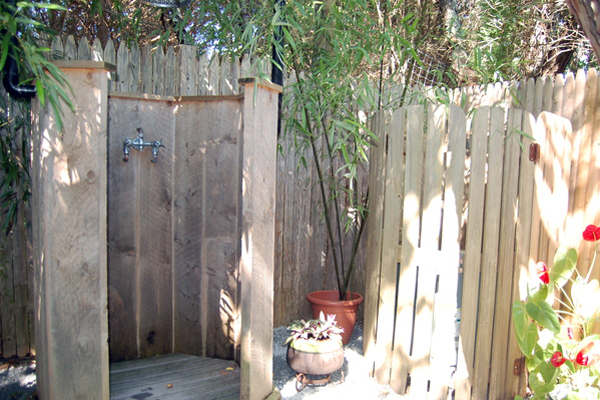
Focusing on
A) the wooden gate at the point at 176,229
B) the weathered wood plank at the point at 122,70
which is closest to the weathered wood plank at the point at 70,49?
the weathered wood plank at the point at 122,70

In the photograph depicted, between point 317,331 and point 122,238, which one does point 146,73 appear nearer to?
point 122,238

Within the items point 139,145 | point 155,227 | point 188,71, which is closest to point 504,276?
point 155,227

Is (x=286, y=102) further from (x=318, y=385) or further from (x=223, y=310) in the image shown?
(x=318, y=385)

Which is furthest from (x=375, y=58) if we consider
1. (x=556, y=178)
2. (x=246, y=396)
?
(x=246, y=396)

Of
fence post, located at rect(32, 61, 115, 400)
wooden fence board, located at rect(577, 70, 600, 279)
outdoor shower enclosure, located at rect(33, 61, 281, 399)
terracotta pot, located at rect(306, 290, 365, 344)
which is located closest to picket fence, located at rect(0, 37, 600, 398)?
wooden fence board, located at rect(577, 70, 600, 279)

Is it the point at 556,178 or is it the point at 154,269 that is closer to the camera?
the point at 556,178

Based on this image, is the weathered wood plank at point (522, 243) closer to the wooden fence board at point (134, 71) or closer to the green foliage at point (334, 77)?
the green foliage at point (334, 77)

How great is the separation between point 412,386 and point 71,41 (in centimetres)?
277

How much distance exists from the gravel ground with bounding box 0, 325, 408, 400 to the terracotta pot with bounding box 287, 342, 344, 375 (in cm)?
14

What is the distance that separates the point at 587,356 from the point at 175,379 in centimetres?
196

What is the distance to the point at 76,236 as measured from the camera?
1.79 metres

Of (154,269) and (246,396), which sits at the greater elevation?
(154,269)

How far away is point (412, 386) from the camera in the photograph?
98.6 inches

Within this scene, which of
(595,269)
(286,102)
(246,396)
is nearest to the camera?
(246,396)
